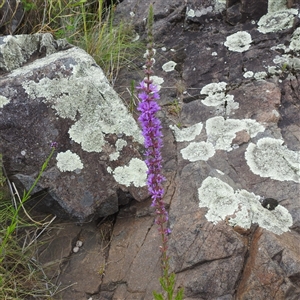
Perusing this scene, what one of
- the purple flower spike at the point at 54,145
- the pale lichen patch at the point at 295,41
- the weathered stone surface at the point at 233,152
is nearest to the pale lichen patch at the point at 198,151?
the weathered stone surface at the point at 233,152

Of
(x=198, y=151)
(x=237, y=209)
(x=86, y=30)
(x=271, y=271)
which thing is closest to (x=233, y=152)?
(x=198, y=151)

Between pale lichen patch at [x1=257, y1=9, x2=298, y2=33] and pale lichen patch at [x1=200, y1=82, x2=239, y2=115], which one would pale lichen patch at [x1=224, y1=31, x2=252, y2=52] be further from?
pale lichen patch at [x1=200, y1=82, x2=239, y2=115]

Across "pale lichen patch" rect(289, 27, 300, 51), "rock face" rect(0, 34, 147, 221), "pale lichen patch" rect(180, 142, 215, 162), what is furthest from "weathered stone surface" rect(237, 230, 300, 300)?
"pale lichen patch" rect(289, 27, 300, 51)

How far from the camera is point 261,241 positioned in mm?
3014

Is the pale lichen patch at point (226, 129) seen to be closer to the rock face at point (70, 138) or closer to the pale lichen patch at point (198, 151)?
the pale lichen patch at point (198, 151)

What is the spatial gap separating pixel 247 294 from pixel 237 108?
170 centimetres

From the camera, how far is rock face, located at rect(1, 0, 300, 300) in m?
3.00

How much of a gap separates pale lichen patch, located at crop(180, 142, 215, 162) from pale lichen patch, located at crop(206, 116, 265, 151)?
0.06m

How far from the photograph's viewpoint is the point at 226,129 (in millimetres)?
3844

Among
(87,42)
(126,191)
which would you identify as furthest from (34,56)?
(126,191)

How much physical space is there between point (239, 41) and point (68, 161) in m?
2.25

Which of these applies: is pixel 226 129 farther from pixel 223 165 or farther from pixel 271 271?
pixel 271 271

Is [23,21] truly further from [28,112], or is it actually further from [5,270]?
[5,270]

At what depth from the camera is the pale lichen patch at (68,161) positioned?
139 inches
